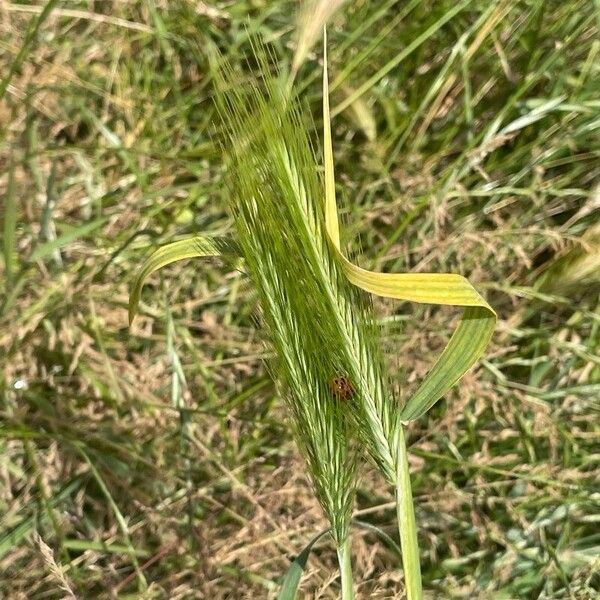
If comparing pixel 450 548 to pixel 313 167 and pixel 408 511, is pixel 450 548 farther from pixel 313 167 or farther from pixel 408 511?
pixel 313 167

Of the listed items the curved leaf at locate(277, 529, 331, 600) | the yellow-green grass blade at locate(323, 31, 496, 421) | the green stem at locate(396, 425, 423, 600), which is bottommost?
the curved leaf at locate(277, 529, 331, 600)

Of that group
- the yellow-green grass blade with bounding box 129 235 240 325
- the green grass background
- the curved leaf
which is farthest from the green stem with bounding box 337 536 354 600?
the green grass background

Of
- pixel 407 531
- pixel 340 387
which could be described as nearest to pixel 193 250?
pixel 340 387

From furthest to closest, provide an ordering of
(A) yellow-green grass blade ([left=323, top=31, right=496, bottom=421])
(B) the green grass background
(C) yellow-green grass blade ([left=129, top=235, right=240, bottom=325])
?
1. (B) the green grass background
2. (C) yellow-green grass blade ([left=129, top=235, right=240, bottom=325])
3. (A) yellow-green grass blade ([left=323, top=31, right=496, bottom=421])

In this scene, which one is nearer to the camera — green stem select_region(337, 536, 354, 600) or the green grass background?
green stem select_region(337, 536, 354, 600)

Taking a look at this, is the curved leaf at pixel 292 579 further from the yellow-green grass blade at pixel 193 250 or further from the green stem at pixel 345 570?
the yellow-green grass blade at pixel 193 250

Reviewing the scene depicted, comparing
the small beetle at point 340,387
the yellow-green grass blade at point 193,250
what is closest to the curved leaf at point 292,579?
the small beetle at point 340,387

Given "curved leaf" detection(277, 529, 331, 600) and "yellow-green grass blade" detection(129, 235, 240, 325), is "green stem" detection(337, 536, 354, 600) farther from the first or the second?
"yellow-green grass blade" detection(129, 235, 240, 325)
